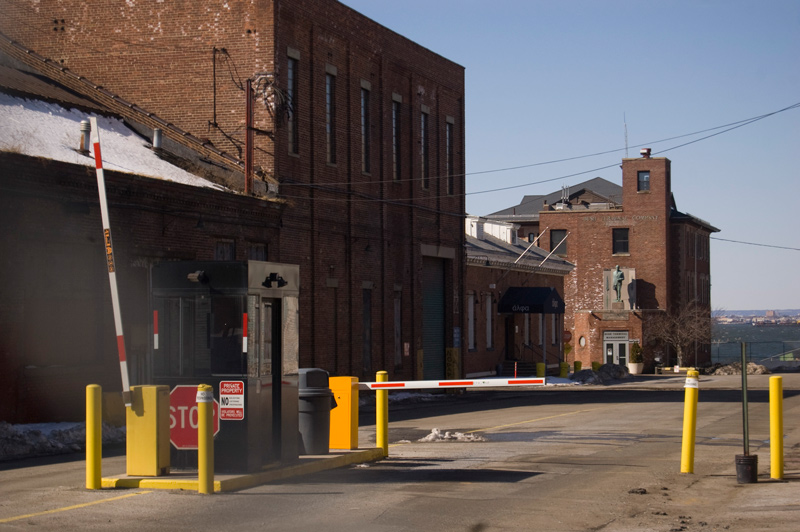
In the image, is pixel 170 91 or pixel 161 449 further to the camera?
pixel 170 91

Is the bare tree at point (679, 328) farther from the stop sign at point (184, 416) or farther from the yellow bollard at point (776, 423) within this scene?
the stop sign at point (184, 416)

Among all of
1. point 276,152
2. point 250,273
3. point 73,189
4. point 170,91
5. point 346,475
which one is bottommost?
point 346,475

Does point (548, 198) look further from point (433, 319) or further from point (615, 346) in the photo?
point (433, 319)

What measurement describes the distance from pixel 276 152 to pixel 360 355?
7.61 m

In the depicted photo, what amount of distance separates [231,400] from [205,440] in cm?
108

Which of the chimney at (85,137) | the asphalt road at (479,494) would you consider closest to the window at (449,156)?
the chimney at (85,137)

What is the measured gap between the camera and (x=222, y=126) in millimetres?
30172

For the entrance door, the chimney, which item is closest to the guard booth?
the chimney

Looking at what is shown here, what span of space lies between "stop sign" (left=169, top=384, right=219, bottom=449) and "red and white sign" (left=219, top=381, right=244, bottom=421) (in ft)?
0.29

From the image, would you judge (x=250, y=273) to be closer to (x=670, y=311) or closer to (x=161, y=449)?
(x=161, y=449)

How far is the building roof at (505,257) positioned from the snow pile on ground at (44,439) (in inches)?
1149

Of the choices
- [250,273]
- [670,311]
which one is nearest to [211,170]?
[250,273]

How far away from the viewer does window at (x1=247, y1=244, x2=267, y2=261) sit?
2839 centimetres

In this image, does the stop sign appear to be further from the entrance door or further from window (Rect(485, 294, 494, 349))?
the entrance door
